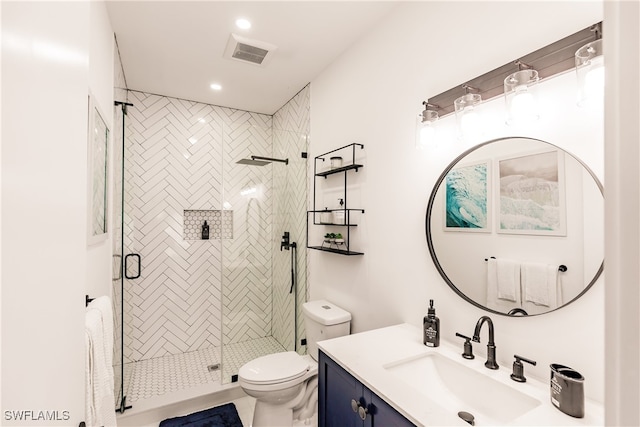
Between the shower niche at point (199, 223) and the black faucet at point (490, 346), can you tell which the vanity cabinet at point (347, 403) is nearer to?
the black faucet at point (490, 346)

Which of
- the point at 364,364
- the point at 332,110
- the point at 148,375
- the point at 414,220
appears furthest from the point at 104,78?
the point at 148,375

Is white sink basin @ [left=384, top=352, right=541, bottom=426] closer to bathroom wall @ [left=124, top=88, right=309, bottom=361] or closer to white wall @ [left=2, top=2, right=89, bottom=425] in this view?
→ white wall @ [left=2, top=2, right=89, bottom=425]

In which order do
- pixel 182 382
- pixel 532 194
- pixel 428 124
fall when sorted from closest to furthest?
1. pixel 532 194
2. pixel 428 124
3. pixel 182 382

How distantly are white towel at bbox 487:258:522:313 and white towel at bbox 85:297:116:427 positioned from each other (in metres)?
1.58

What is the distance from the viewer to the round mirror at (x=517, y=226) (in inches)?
42.8

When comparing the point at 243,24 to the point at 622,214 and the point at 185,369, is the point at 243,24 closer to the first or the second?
the point at 622,214

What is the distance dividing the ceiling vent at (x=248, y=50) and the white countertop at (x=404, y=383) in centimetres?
207

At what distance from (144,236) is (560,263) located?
11.0 feet

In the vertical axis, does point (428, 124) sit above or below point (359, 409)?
above

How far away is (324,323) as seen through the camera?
2.10 metres

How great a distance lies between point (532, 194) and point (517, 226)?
14 cm

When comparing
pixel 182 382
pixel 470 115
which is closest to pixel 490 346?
pixel 470 115

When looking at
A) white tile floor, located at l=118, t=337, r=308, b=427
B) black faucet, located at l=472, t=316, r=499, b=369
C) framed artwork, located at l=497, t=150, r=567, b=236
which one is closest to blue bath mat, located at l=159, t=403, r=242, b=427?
white tile floor, located at l=118, t=337, r=308, b=427

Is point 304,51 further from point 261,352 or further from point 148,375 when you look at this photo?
point 148,375
